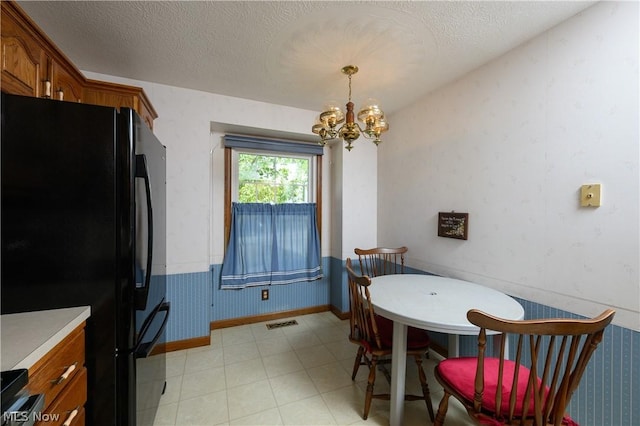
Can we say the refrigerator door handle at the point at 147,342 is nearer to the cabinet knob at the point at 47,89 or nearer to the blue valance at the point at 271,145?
the cabinet knob at the point at 47,89

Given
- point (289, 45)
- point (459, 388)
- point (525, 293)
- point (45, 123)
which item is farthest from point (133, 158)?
point (525, 293)

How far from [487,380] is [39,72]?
266 centimetres

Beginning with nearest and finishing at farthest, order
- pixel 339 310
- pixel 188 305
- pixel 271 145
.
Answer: pixel 188 305 → pixel 271 145 → pixel 339 310

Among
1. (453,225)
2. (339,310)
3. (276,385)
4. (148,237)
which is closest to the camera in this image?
(148,237)

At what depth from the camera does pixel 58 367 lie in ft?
2.82

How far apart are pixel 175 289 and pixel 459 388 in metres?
2.30

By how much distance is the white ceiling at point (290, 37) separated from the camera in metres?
1.39

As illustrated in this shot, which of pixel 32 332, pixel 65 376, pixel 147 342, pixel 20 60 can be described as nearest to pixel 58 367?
pixel 65 376

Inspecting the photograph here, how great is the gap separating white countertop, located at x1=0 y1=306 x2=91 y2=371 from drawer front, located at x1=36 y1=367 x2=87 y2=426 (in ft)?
0.63

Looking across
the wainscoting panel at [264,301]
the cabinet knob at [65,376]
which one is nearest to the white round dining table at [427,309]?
the cabinet knob at [65,376]

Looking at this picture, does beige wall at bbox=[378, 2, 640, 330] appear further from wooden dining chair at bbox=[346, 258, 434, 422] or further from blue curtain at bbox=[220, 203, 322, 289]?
blue curtain at bbox=[220, 203, 322, 289]

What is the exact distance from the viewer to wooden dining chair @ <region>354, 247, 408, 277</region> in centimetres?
253

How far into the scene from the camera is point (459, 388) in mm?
1137

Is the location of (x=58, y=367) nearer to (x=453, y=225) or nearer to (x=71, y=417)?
(x=71, y=417)
